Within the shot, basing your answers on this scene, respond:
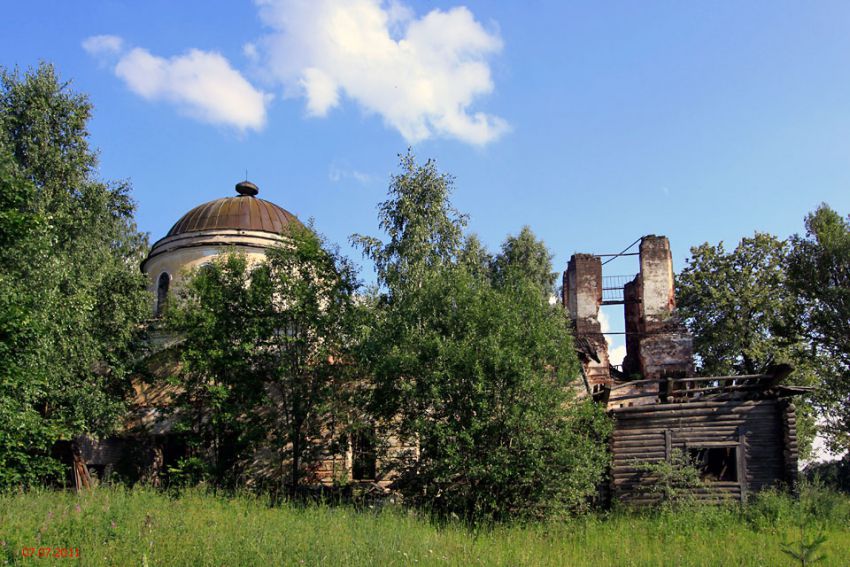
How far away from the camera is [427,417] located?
50.6 ft

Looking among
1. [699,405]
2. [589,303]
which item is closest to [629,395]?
[699,405]

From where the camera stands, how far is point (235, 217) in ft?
83.3

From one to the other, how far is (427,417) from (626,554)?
5.14 metres

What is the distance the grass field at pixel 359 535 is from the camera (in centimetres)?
988

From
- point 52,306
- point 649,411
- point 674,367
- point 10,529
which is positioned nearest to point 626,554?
point 649,411

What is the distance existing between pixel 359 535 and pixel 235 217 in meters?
16.5

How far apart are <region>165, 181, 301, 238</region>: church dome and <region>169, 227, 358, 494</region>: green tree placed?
5391 millimetres

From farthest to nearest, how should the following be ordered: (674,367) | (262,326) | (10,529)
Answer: (674,367) → (262,326) → (10,529)

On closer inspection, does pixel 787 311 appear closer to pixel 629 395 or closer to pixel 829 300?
pixel 829 300

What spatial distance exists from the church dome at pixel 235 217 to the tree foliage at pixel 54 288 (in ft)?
13.7

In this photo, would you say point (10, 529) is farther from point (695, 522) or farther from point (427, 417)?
point (695, 522)

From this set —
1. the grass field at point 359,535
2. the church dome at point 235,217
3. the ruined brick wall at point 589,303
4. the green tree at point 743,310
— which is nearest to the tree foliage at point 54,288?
the grass field at point 359,535

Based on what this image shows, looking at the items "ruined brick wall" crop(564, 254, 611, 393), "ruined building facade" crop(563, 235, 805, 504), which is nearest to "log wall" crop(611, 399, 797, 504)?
"ruined building facade" crop(563, 235, 805, 504)
